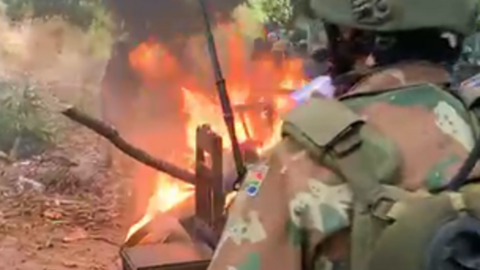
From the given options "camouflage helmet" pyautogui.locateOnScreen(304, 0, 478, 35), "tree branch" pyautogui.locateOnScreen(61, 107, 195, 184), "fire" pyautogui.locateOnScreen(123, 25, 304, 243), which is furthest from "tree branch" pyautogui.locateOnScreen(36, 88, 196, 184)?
"camouflage helmet" pyautogui.locateOnScreen(304, 0, 478, 35)

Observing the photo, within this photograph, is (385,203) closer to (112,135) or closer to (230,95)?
(112,135)

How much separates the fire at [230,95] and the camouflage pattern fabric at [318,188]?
73.0 inches

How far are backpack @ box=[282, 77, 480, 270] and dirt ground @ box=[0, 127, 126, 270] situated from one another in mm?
1968

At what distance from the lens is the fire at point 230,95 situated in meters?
3.19

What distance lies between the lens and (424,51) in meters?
1.35

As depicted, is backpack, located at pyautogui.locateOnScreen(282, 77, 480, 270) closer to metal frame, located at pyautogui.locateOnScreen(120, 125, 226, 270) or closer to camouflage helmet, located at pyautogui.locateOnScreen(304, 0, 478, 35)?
camouflage helmet, located at pyautogui.locateOnScreen(304, 0, 478, 35)

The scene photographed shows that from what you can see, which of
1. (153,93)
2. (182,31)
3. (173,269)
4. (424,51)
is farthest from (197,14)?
(424,51)

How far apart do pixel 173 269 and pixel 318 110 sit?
1.06 metres

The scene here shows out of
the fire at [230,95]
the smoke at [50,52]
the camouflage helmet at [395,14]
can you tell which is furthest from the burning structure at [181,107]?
the camouflage helmet at [395,14]

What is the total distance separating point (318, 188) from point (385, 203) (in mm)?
95

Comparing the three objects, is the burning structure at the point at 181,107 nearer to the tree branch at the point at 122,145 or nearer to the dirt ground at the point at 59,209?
the tree branch at the point at 122,145

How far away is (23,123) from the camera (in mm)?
3070

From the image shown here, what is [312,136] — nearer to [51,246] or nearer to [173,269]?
[173,269]

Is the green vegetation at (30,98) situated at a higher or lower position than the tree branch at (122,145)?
higher
